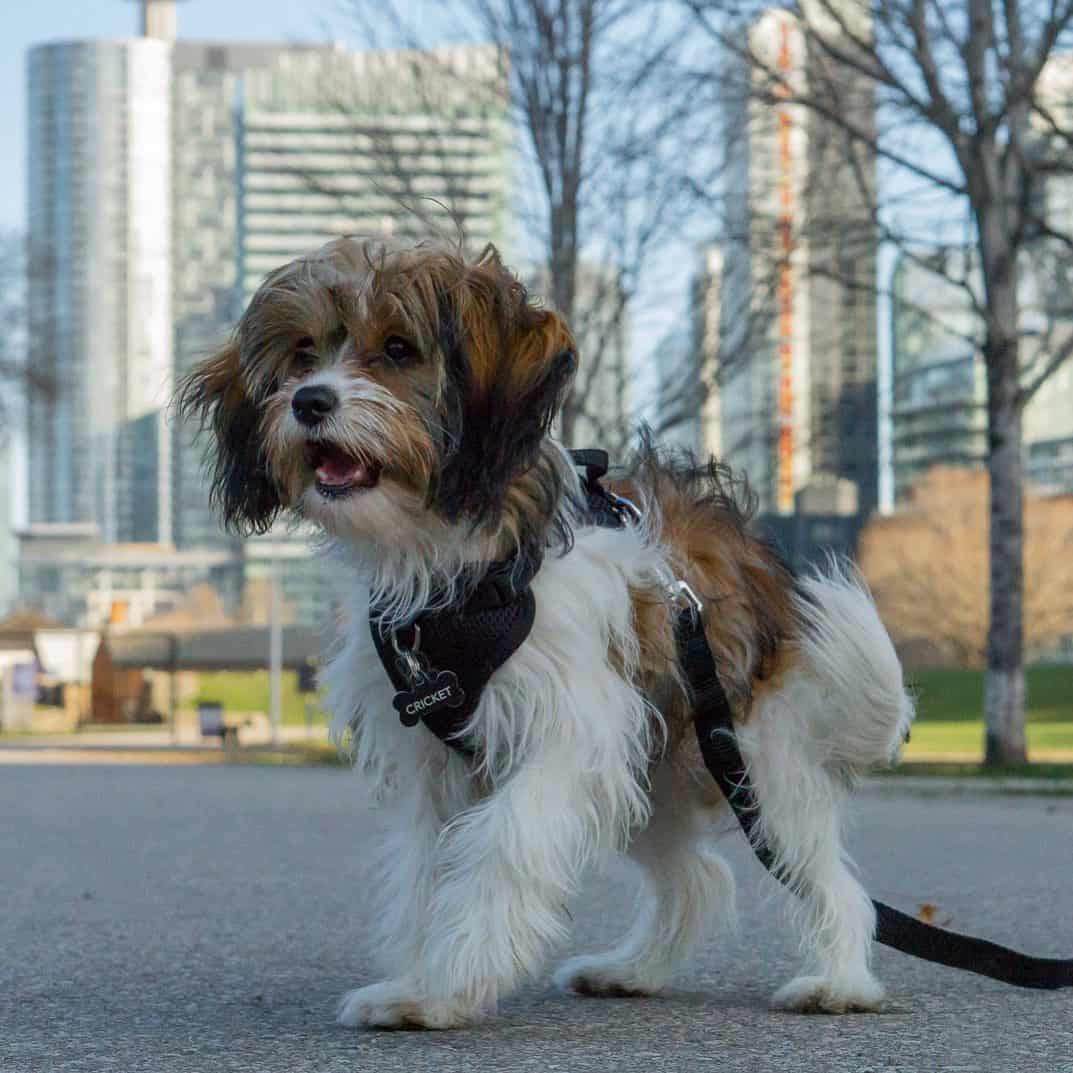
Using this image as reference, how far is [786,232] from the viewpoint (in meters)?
24.0

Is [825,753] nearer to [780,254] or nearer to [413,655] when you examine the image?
[413,655]

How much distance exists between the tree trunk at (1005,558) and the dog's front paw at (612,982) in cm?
1530

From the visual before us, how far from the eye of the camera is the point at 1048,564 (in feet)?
263

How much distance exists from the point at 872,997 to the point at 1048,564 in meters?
77.6

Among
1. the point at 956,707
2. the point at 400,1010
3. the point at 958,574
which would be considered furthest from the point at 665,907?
the point at 958,574

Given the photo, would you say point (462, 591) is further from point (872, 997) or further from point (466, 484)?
point (872, 997)

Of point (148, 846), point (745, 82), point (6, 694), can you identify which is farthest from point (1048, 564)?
point (148, 846)

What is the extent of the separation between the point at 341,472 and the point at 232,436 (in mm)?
485

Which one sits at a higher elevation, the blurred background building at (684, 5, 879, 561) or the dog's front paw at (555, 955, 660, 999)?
the blurred background building at (684, 5, 879, 561)

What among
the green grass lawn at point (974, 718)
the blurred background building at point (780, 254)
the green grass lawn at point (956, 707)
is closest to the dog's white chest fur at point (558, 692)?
the green grass lawn at point (974, 718)

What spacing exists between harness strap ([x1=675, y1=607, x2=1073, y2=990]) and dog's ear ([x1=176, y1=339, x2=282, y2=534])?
1.09 metres

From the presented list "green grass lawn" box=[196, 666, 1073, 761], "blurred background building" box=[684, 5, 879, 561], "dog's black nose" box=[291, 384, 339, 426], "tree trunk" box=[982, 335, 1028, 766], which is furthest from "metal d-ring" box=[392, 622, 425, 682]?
"green grass lawn" box=[196, 666, 1073, 761]

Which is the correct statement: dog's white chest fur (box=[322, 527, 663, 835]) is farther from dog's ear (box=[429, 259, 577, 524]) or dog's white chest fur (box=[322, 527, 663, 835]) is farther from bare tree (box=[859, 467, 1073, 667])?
bare tree (box=[859, 467, 1073, 667])

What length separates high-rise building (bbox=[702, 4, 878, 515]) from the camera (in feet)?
71.1
